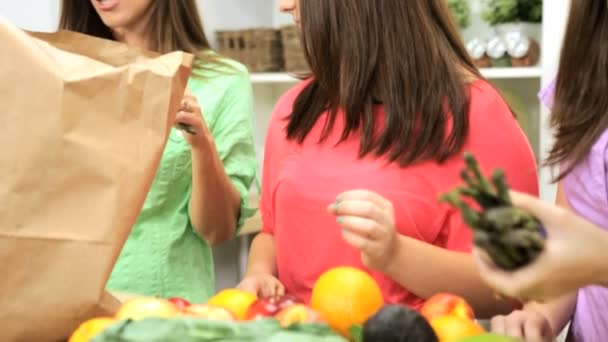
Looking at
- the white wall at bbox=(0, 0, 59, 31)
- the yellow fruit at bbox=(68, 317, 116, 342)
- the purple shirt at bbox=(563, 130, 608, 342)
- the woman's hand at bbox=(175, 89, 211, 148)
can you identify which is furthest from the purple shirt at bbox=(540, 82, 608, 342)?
the white wall at bbox=(0, 0, 59, 31)

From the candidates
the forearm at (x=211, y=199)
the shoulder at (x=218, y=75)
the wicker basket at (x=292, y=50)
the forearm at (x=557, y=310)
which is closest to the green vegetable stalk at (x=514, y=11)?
the wicker basket at (x=292, y=50)

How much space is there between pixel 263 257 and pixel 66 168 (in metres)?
0.49

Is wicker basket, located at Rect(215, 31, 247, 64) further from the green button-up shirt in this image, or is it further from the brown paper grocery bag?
the brown paper grocery bag

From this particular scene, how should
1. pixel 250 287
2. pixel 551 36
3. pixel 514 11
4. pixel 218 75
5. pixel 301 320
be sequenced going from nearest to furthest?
pixel 301 320 < pixel 250 287 < pixel 218 75 < pixel 551 36 < pixel 514 11

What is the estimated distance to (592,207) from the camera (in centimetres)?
101

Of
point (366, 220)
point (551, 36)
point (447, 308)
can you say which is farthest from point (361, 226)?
point (551, 36)

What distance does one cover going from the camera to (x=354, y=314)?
76 cm

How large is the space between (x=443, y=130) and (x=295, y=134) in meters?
0.22

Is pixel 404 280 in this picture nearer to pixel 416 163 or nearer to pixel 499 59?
pixel 416 163

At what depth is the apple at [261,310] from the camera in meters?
0.78

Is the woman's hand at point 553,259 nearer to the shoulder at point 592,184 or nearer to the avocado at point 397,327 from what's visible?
the avocado at point 397,327

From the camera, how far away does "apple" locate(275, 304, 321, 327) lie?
2.39 ft

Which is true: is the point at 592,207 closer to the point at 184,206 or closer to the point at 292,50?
the point at 184,206

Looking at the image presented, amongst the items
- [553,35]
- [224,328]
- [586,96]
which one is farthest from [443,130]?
[553,35]
